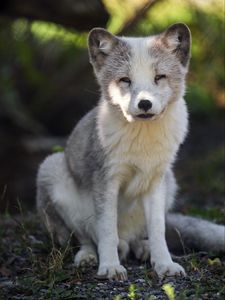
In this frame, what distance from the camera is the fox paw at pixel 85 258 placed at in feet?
17.4

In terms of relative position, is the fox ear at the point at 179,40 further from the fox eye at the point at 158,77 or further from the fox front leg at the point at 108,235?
the fox front leg at the point at 108,235

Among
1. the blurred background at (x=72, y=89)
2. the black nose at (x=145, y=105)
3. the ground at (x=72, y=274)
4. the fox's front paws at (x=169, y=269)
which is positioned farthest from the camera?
the blurred background at (x=72, y=89)

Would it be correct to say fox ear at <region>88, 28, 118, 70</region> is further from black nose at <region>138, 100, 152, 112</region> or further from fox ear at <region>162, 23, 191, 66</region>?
black nose at <region>138, 100, 152, 112</region>

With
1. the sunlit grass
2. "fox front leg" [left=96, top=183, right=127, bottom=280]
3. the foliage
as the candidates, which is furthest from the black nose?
the sunlit grass

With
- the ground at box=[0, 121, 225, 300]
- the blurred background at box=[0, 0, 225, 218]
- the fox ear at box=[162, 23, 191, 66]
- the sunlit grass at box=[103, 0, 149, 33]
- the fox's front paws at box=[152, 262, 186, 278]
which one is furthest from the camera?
the sunlit grass at box=[103, 0, 149, 33]

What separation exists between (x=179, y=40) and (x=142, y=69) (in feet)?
1.68

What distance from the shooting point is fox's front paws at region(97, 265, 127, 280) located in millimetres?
4855

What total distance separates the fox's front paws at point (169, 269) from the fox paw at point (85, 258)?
63 centimetres

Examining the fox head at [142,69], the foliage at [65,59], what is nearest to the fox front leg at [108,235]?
the fox head at [142,69]

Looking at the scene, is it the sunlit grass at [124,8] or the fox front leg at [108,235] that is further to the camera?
the sunlit grass at [124,8]

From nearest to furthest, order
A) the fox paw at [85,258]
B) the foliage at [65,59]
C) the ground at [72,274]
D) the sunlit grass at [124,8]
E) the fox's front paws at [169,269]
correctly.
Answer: the ground at [72,274], the fox's front paws at [169,269], the fox paw at [85,258], the sunlit grass at [124,8], the foliage at [65,59]

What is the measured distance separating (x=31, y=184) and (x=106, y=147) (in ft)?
17.3

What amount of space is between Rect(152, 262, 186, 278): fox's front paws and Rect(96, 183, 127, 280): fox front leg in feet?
0.82

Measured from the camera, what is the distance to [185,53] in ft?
17.1
